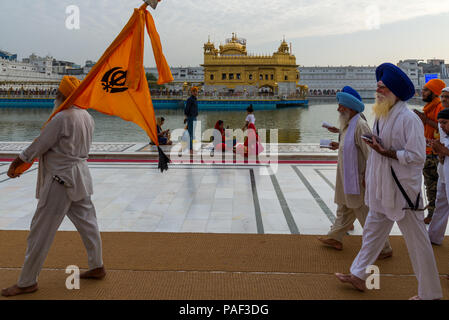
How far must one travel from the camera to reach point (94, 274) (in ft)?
8.93

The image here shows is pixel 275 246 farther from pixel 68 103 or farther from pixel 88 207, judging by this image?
pixel 68 103

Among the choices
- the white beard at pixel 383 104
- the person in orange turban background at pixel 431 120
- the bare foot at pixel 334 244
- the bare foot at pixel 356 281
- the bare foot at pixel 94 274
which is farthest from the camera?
the person in orange turban background at pixel 431 120

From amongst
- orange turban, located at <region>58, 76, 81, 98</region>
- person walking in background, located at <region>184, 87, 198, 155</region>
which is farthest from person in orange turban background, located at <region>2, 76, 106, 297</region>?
person walking in background, located at <region>184, 87, 198, 155</region>

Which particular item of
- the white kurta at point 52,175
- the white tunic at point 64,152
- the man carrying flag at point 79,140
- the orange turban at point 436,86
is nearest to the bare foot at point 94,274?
the man carrying flag at point 79,140

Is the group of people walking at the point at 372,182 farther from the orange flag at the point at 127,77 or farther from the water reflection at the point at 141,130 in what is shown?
the water reflection at the point at 141,130

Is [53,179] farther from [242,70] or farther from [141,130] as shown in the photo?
[242,70]

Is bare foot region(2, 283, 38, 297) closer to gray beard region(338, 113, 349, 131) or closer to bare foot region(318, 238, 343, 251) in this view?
bare foot region(318, 238, 343, 251)

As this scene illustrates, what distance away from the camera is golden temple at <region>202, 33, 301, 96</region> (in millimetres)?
52156

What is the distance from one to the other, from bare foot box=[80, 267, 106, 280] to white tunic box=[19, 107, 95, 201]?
53 centimetres

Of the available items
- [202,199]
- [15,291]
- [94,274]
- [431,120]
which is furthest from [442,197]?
[15,291]

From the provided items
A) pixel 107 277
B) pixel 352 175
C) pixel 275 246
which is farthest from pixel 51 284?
pixel 352 175

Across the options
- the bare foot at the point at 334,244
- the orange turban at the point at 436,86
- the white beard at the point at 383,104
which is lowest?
the bare foot at the point at 334,244

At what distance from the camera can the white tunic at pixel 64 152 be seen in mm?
2445

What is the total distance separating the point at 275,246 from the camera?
3.38 metres
